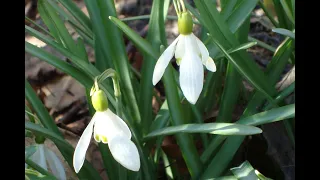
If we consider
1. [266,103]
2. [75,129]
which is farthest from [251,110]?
[75,129]

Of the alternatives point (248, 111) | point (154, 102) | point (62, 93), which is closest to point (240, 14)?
point (248, 111)

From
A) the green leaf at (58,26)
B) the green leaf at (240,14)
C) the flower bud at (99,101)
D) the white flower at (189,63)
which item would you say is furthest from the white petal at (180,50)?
the green leaf at (58,26)

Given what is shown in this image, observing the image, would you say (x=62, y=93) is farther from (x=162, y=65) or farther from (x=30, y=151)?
(x=162, y=65)

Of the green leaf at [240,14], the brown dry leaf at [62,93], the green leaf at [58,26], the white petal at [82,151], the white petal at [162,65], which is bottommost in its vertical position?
the white petal at [82,151]

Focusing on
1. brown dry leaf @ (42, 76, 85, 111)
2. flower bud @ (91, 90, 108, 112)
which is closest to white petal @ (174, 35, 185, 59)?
flower bud @ (91, 90, 108, 112)

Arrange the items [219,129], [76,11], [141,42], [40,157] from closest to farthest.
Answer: [219,129]
[141,42]
[40,157]
[76,11]

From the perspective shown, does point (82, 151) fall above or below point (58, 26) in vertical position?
below

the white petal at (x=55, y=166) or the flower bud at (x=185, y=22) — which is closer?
the flower bud at (x=185, y=22)

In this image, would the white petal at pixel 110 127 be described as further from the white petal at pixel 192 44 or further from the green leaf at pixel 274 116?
the green leaf at pixel 274 116
